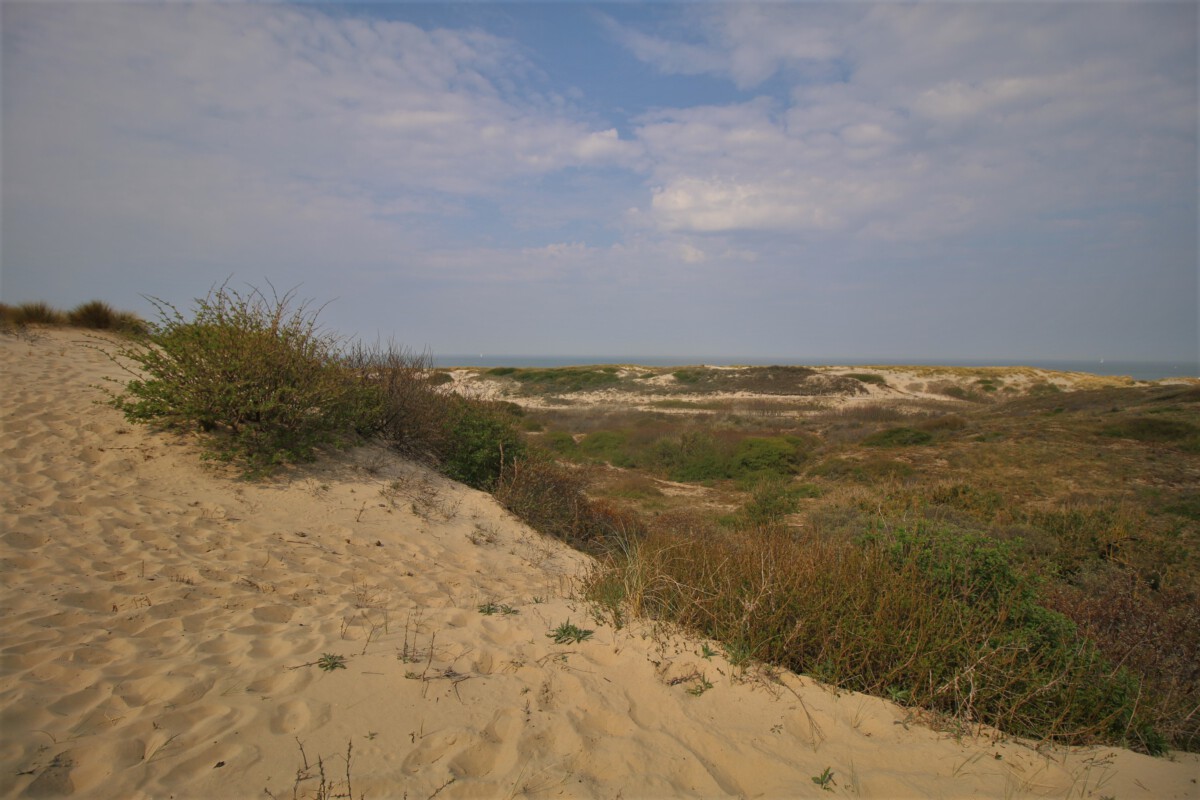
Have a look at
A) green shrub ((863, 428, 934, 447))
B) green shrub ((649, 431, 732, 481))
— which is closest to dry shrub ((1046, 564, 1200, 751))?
green shrub ((649, 431, 732, 481))

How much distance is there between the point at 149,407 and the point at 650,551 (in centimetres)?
730

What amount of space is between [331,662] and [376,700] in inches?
23.0

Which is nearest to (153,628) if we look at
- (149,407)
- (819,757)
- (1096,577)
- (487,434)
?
(819,757)

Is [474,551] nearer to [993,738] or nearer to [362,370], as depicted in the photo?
[362,370]

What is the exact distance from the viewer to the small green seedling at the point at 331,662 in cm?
357

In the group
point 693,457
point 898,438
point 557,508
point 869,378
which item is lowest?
point 693,457

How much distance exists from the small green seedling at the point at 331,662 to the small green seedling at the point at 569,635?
4.74 ft

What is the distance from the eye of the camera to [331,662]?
11.8ft

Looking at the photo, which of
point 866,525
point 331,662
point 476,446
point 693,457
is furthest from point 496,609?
point 693,457

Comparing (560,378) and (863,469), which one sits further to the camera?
(560,378)

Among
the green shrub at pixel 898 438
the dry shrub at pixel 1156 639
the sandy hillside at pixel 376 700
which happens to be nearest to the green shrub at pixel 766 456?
the green shrub at pixel 898 438

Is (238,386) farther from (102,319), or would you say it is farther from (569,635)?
(102,319)

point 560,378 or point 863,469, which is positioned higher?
point 560,378

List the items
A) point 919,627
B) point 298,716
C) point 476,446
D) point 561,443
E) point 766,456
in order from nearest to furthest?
point 298,716 < point 919,627 < point 476,446 < point 766,456 < point 561,443
